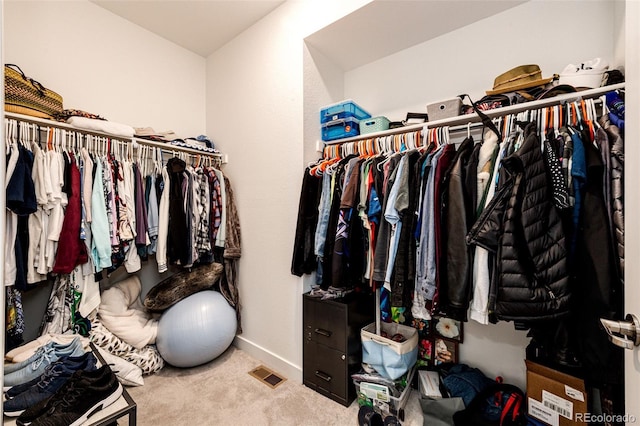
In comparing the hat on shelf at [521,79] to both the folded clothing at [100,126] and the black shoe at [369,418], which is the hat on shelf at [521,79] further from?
the folded clothing at [100,126]

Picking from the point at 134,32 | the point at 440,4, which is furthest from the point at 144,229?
the point at 440,4

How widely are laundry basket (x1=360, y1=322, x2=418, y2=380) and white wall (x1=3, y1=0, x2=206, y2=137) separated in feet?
8.58

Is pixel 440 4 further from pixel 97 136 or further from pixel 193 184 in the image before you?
→ pixel 97 136

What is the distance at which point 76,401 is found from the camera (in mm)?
1198

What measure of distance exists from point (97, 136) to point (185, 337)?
5.40 ft

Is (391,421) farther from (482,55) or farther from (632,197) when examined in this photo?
(482,55)

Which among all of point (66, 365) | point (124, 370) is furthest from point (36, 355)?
point (124, 370)

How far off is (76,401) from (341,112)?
85.8 inches

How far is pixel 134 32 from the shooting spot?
2.56 metres

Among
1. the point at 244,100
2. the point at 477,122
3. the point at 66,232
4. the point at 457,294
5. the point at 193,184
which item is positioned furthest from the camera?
the point at 244,100

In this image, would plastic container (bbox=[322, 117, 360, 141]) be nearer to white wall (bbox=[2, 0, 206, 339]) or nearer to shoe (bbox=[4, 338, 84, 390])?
white wall (bbox=[2, 0, 206, 339])

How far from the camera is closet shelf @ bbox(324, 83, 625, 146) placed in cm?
131

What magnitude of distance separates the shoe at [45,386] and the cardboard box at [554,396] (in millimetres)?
2264

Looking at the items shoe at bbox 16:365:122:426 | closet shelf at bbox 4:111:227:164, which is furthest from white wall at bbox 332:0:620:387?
shoe at bbox 16:365:122:426
